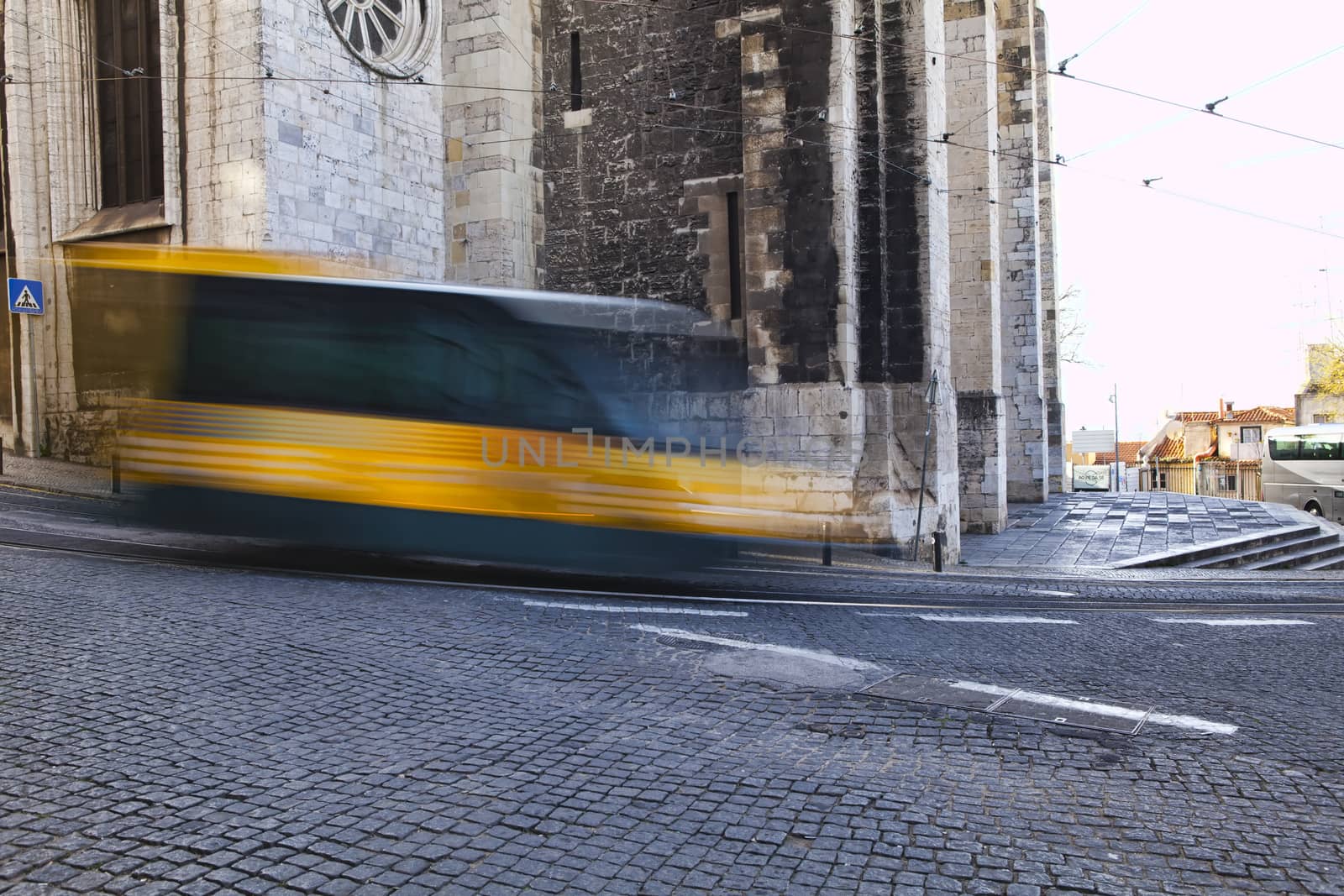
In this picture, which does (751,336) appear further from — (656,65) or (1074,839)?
(1074,839)

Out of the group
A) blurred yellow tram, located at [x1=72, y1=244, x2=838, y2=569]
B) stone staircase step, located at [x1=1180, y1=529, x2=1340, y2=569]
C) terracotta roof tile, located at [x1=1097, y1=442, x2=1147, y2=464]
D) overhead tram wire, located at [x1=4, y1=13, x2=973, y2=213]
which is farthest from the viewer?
terracotta roof tile, located at [x1=1097, y1=442, x2=1147, y2=464]

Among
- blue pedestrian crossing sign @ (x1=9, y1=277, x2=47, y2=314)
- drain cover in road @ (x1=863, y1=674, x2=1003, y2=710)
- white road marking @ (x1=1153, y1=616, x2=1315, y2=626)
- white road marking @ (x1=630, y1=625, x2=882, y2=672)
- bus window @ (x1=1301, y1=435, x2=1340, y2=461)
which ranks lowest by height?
white road marking @ (x1=1153, y1=616, x2=1315, y2=626)

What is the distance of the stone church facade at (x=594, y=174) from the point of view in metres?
14.1

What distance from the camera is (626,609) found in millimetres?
7562

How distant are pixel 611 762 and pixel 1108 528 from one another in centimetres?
1600

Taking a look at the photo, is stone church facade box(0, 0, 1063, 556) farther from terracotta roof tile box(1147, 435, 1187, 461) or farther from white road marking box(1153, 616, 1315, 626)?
terracotta roof tile box(1147, 435, 1187, 461)

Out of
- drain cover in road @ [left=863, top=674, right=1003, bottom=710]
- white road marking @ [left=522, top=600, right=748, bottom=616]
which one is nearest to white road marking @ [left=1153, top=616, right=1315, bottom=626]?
drain cover in road @ [left=863, top=674, right=1003, bottom=710]

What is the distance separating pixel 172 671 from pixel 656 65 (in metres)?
13.8

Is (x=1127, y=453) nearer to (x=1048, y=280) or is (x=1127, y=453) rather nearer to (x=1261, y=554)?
(x=1048, y=280)

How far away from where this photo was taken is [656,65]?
643 inches

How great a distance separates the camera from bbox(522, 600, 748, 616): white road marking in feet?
24.5

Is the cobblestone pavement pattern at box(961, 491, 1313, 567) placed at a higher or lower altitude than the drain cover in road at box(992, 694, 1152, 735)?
lower

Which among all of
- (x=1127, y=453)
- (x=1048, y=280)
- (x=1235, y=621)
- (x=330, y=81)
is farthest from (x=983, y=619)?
(x=1127, y=453)

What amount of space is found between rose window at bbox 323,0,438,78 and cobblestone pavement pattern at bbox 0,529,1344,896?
1126cm
